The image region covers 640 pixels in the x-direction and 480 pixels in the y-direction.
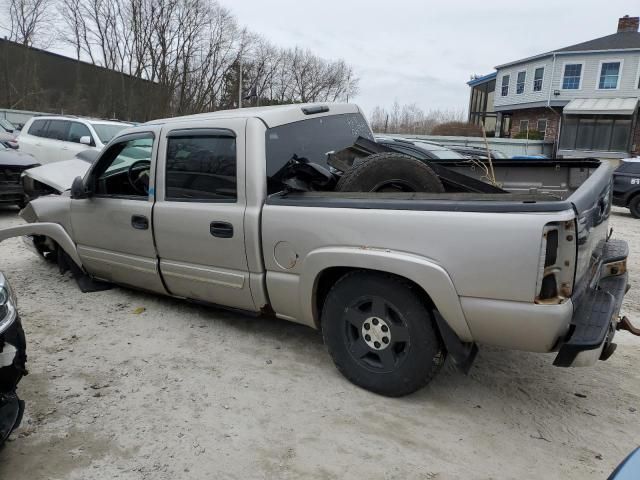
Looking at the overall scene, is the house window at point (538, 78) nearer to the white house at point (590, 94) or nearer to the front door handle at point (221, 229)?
the white house at point (590, 94)

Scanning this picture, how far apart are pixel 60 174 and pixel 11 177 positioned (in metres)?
3.86

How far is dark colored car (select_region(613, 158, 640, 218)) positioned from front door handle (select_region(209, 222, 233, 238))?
1129 cm

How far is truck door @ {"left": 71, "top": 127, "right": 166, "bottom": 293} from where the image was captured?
13.8ft

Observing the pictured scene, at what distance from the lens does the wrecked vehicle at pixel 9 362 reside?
2.36m

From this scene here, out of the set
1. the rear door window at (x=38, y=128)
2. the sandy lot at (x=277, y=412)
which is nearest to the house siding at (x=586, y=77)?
the rear door window at (x=38, y=128)

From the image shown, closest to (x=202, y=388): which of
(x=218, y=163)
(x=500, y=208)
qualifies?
(x=218, y=163)

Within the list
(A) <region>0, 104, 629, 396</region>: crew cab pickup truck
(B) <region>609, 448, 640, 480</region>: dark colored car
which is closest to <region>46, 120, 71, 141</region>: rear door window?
(A) <region>0, 104, 629, 396</region>: crew cab pickup truck

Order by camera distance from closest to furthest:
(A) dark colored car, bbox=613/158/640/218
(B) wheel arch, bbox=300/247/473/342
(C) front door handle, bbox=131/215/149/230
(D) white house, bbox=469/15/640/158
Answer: (B) wheel arch, bbox=300/247/473/342 → (C) front door handle, bbox=131/215/149/230 → (A) dark colored car, bbox=613/158/640/218 → (D) white house, bbox=469/15/640/158

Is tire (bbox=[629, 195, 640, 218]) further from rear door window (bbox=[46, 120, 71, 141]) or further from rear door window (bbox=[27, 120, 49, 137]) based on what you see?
rear door window (bbox=[27, 120, 49, 137])

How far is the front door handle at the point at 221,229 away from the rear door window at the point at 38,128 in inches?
388

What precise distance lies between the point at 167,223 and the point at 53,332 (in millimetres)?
1356

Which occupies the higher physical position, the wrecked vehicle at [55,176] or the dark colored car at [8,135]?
the dark colored car at [8,135]

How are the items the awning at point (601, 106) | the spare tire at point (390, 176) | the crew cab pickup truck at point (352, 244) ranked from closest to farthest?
the crew cab pickup truck at point (352, 244), the spare tire at point (390, 176), the awning at point (601, 106)

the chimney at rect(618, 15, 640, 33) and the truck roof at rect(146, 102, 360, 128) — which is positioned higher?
the chimney at rect(618, 15, 640, 33)
